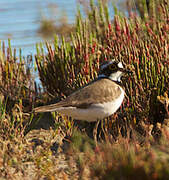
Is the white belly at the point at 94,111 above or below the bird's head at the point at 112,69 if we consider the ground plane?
below

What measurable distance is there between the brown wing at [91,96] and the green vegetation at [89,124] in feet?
1.11

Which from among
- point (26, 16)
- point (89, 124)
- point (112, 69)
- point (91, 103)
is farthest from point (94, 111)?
point (26, 16)

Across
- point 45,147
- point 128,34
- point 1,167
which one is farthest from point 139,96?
point 1,167

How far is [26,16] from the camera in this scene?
47.4ft

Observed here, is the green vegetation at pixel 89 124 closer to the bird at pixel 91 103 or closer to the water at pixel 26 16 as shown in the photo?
the bird at pixel 91 103

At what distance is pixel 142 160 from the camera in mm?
3318

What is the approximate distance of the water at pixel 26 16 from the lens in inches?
474

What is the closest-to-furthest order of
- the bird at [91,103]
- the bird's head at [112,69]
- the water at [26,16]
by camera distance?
the bird at [91,103]
the bird's head at [112,69]
the water at [26,16]

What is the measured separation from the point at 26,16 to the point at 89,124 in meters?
9.04

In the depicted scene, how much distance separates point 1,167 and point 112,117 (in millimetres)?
1540

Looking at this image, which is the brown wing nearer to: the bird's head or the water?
the bird's head

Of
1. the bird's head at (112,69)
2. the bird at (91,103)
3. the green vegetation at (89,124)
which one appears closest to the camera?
the green vegetation at (89,124)

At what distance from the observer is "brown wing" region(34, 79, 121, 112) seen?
470cm

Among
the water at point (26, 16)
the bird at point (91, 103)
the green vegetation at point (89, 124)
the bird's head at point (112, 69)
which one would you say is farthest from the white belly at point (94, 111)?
the water at point (26, 16)
